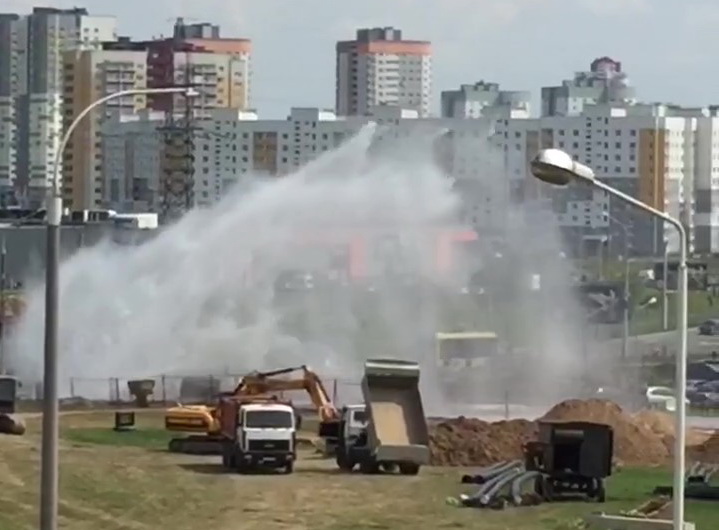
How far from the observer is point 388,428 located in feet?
140

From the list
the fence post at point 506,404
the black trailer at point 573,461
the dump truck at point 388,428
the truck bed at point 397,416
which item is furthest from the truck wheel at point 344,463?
the fence post at point 506,404

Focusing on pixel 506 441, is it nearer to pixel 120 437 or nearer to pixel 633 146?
pixel 120 437

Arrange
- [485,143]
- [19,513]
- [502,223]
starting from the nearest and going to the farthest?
[19,513] → [502,223] → [485,143]

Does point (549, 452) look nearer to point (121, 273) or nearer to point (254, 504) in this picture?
point (254, 504)

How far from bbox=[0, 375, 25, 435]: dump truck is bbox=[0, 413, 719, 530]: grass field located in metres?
2.50

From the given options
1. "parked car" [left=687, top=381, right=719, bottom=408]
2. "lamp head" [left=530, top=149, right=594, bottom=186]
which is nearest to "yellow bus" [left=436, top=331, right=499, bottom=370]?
"parked car" [left=687, top=381, right=719, bottom=408]

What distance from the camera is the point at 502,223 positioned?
81.7 m

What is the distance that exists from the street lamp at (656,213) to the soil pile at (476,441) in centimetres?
2610

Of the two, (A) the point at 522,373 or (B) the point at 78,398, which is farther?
(A) the point at 522,373

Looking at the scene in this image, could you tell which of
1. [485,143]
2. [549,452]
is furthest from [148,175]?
[549,452]

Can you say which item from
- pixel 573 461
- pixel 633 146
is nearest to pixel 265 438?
pixel 573 461

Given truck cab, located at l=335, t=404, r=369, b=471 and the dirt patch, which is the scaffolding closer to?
the dirt patch

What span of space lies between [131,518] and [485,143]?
111222 mm

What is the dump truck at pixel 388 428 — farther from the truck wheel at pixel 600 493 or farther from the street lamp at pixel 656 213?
the street lamp at pixel 656 213
